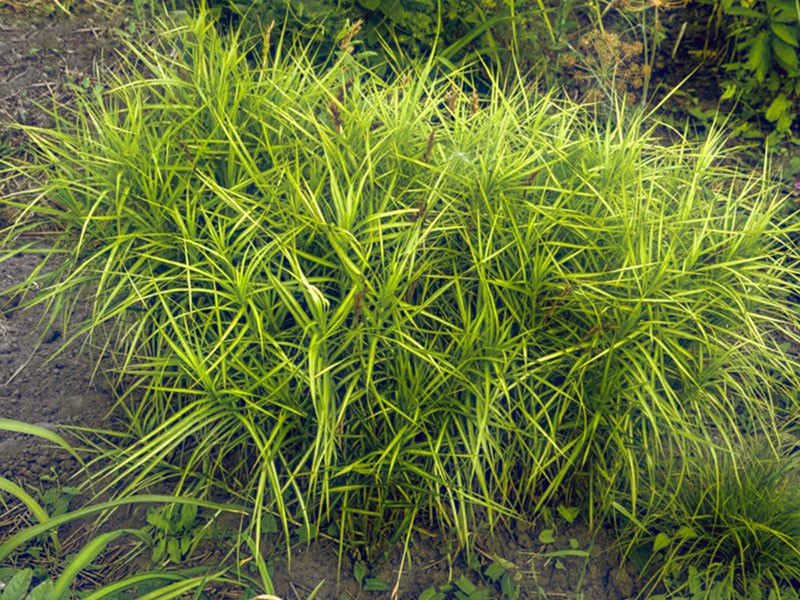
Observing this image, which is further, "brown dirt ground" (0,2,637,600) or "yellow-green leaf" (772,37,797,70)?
"yellow-green leaf" (772,37,797,70)

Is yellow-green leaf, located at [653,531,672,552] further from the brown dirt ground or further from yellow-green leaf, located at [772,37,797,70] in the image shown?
yellow-green leaf, located at [772,37,797,70]

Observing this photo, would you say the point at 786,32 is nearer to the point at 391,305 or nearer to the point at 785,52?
the point at 785,52

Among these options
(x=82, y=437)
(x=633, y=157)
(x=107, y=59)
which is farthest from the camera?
(x=107, y=59)

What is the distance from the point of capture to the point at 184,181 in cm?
197

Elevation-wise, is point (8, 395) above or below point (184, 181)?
below

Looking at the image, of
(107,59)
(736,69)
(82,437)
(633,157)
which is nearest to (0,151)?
(107,59)

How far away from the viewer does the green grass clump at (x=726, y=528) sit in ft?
5.96

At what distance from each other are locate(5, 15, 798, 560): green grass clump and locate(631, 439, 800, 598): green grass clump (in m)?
0.10

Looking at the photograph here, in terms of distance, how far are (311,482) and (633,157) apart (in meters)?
1.33

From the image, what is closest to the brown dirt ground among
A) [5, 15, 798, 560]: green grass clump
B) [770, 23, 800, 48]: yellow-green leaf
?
[5, 15, 798, 560]: green grass clump

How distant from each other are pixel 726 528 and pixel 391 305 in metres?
1.07

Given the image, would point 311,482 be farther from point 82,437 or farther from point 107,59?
point 107,59

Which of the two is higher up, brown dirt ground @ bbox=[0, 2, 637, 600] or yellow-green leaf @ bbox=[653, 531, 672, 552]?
yellow-green leaf @ bbox=[653, 531, 672, 552]

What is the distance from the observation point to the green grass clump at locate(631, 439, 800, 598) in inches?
71.5
